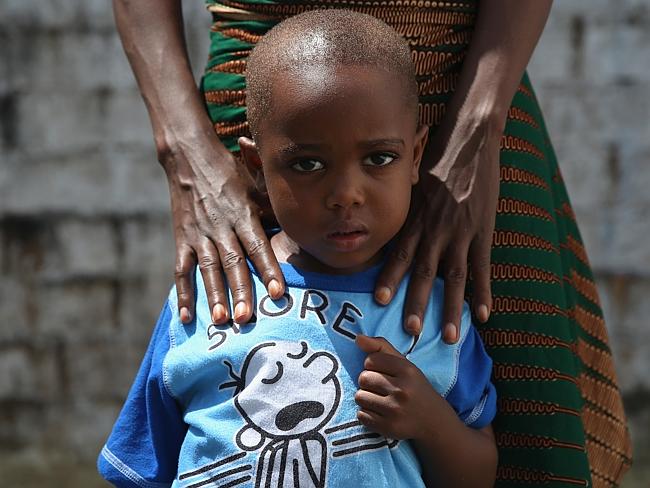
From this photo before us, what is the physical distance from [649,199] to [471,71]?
2.39 meters

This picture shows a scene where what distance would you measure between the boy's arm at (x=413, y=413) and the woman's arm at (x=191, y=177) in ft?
0.75

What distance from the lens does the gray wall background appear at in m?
4.34

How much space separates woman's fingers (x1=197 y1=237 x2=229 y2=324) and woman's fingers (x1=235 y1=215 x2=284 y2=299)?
0.06 metres

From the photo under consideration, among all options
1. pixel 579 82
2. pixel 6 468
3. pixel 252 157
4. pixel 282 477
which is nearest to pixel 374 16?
pixel 252 157

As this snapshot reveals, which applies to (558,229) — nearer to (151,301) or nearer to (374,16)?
(374,16)

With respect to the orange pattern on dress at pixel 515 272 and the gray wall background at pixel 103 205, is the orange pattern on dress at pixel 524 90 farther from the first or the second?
the gray wall background at pixel 103 205

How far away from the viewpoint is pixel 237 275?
2072 millimetres

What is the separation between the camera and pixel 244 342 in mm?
1988

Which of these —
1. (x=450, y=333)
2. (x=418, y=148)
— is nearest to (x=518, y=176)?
(x=418, y=148)

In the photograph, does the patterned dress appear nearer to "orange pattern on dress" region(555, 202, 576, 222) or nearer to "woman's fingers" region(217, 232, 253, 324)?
"orange pattern on dress" region(555, 202, 576, 222)

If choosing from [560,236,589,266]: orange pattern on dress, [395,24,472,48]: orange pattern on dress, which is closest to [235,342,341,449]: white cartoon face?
[395,24,472,48]: orange pattern on dress

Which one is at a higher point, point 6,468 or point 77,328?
point 77,328

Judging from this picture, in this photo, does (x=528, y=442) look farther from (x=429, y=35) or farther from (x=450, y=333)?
(x=429, y=35)

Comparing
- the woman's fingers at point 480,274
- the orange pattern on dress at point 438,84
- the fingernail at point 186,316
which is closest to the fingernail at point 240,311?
the fingernail at point 186,316
